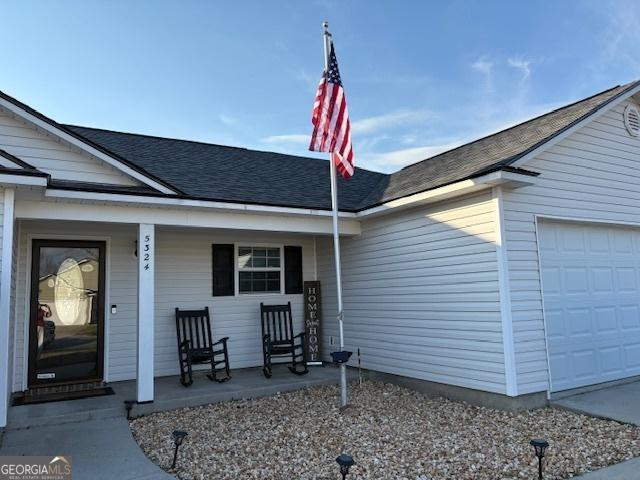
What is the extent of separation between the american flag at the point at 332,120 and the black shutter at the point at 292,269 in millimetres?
3196

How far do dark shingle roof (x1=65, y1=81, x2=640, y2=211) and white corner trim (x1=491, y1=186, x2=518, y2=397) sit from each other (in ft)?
1.77

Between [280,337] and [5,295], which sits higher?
[5,295]

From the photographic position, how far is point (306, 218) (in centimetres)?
709

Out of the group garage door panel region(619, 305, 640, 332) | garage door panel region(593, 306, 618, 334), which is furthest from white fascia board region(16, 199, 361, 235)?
garage door panel region(619, 305, 640, 332)

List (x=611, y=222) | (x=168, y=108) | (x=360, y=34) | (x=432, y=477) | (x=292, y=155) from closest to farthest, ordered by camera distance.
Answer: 1. (x=432, y=477)
2. (x=611, y=222)
3. (x=360, y=34)
4. (x=168, y=108)
5. (x=292, y=155)

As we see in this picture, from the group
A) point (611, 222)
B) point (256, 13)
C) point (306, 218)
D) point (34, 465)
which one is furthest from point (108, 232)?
point (611, 222)

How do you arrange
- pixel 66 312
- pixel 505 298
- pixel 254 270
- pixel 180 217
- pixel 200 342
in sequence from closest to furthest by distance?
pixel 505 298 → pixel 180 217 → pixel 66 312 → pixel 200 342 → pixel 254 270

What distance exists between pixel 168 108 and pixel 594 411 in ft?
28.5

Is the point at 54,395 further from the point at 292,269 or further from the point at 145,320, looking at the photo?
the point at 292,269

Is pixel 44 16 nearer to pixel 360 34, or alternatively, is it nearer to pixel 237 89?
pixel 237 89

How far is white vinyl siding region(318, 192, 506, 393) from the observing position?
5434 millimetres

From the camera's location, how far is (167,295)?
7.44 metres

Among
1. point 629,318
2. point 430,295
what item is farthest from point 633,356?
point 430,295

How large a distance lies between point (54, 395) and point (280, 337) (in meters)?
3.63
